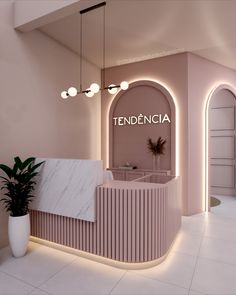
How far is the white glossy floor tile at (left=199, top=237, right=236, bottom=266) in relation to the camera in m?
3.13

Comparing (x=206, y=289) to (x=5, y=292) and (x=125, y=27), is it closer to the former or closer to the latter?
(x=5, y=292)

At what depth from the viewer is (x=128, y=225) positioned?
2.80 meters

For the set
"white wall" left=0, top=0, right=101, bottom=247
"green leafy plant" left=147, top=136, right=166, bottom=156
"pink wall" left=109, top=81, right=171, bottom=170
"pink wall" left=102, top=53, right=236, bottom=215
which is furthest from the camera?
"pink wall" left=109, top=81, right=171, bottom=170

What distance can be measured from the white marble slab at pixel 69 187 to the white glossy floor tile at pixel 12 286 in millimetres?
956

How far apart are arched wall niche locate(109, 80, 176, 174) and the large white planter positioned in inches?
120

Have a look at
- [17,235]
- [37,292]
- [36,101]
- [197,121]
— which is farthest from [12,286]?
[197,121]

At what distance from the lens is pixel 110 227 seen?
2.90 metres

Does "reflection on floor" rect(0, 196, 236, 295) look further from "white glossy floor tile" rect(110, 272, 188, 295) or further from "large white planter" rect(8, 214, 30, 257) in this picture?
"large white planter" rect(8, 214, 30, 257)

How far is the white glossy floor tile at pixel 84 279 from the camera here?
2441mm

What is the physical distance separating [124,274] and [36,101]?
124 inches

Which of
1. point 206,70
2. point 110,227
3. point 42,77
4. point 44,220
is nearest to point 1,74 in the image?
point 42,77

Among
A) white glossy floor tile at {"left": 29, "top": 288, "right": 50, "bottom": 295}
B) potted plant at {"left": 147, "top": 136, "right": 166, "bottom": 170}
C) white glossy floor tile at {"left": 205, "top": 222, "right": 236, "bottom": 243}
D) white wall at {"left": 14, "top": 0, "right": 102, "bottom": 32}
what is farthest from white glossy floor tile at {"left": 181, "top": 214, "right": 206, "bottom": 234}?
white wall at {"left": 14, "top": 0, "right": 102, "bottom": 32}

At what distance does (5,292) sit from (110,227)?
4.39 ft

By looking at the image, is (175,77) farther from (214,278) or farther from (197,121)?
(214,278)
